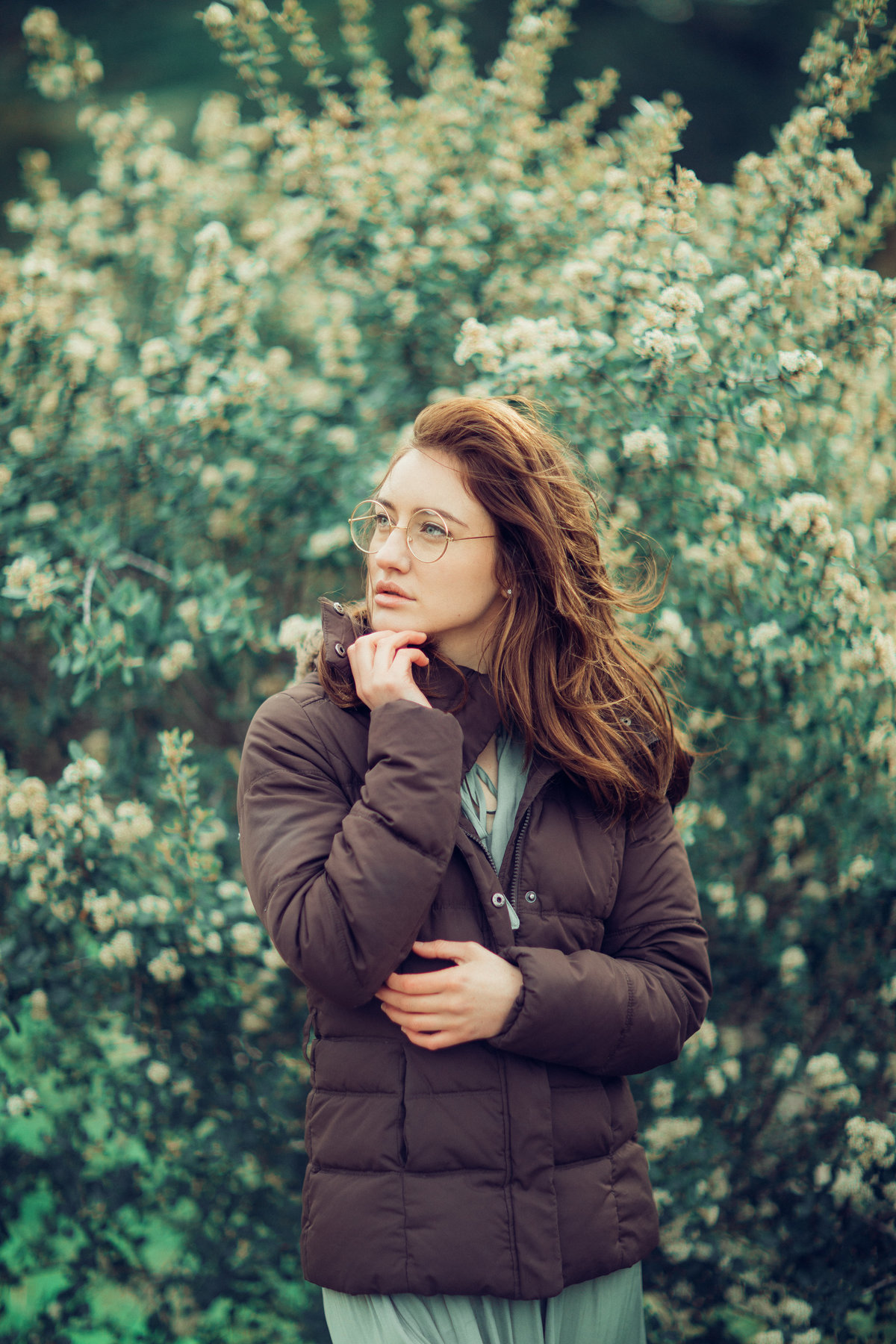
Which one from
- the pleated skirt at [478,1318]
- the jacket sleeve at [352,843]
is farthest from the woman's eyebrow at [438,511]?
the pleated skirt at [478,1318]

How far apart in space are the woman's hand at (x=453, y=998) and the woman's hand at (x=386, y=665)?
36 cm

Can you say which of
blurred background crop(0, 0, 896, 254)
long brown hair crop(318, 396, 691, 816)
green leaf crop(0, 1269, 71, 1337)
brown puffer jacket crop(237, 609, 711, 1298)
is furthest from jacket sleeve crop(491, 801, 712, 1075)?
blurred background crop(0, 0, 896, 254)

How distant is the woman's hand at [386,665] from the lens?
1338 millimetres

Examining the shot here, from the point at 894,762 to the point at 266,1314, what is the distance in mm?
1984

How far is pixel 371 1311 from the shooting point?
1.28 metres

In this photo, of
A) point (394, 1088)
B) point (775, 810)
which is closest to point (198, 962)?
point (394, 1088)

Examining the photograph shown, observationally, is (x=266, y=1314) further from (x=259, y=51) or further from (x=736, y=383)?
(x=259, y=51)

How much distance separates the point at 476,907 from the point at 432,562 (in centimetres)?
53

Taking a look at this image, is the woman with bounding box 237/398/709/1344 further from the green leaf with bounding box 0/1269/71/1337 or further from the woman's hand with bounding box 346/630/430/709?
the green leaf with bounding box 0/1269/71/1337

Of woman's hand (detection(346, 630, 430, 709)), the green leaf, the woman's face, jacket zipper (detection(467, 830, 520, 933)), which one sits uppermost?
the woman's face

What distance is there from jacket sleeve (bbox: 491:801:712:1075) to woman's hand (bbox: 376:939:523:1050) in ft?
0.08

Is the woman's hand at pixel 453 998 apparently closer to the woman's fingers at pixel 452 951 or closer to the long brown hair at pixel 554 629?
the woman's fingers at pixel 452 951

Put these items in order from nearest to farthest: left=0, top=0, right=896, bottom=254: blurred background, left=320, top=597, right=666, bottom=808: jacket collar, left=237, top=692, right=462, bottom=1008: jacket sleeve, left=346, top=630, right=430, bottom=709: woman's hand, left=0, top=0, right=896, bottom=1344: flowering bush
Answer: left=237, top=692, right=462, bottom=1008: jacket sleeve < left=346, top=630, right=430, bottom=709: woman's hand < left=320, top=597, right=666, bottom=808: jacket collar < left=0, top=0, right=896, bottom=1344: flowering bush < left=0, top=0, right=896, bottom=254: blurred background

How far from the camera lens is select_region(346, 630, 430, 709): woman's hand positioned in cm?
134
